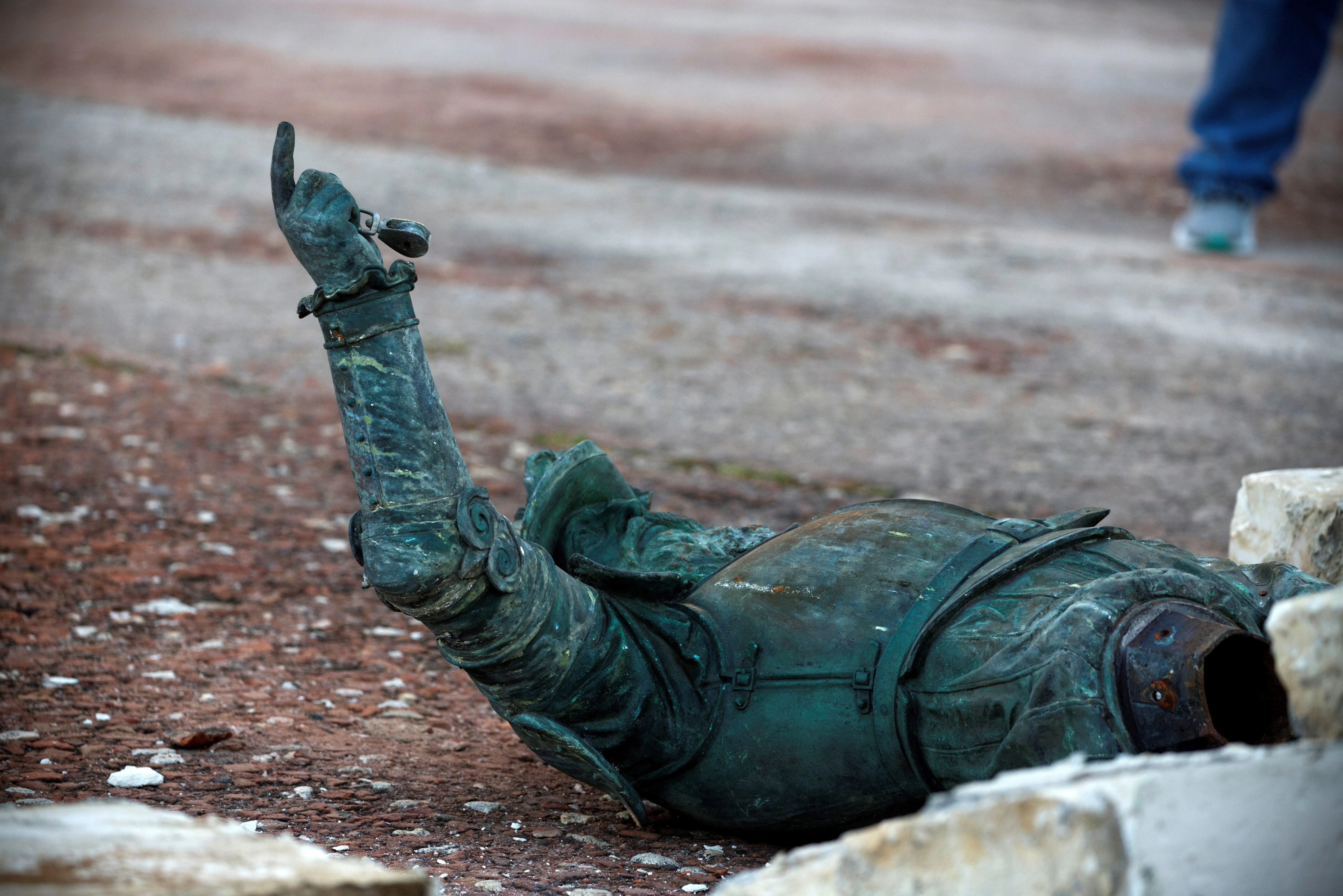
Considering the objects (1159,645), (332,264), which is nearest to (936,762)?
(1159,645)

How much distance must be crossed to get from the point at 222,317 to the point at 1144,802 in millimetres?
4672

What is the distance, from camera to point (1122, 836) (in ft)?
4.07

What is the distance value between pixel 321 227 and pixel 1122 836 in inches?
47.9

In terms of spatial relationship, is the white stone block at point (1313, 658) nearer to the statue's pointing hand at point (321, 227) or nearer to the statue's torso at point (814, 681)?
the statue's torso at point (814, 681)

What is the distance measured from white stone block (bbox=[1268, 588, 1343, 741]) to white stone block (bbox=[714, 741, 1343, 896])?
0.07 m

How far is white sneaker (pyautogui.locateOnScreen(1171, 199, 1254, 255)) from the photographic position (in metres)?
6.99

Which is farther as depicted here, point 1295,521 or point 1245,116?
point 1245,116

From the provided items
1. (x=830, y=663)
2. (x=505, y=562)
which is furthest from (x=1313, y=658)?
(x=505, y=562)

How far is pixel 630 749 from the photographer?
2023 mm

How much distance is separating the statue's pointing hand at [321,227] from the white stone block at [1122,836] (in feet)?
3.18

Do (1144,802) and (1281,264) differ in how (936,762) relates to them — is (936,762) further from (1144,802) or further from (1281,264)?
(1281,264)

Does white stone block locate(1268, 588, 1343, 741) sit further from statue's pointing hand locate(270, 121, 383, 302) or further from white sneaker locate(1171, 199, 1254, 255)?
white sneaker locate(1171, 199, 1254, 255)

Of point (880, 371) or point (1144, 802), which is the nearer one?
point (1144, 802)

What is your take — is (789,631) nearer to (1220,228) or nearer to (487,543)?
(487,543)
